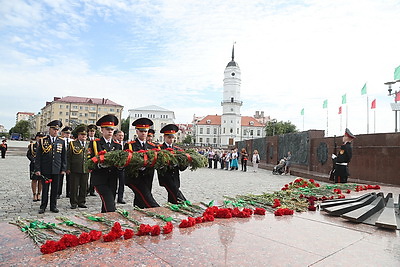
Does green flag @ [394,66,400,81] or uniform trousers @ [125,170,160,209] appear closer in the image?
uniform trousers @ [125,170,160,209]

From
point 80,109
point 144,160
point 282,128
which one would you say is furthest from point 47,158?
point 80,109

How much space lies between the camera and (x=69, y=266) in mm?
1861

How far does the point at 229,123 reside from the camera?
89438 mm

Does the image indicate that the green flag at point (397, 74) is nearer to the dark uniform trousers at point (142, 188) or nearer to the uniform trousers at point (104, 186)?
the dark uniform trousers at point (142, 188)

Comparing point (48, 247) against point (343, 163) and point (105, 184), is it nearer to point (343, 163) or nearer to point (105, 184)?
point (105, 184)

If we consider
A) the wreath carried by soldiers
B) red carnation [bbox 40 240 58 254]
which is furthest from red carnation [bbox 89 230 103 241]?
the wreath carried by soldiers

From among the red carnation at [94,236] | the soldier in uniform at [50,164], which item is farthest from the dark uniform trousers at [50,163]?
the red carnation at [94,236]

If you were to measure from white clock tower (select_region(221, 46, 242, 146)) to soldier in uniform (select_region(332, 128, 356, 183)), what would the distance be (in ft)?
265

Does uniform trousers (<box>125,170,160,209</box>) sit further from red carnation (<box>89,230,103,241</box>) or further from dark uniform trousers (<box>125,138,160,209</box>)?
red carnation (<box>89,230,103,241</box>)

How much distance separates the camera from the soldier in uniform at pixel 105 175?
4223 mm

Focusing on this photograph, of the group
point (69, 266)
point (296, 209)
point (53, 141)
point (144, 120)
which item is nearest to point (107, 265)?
point (69, 266)

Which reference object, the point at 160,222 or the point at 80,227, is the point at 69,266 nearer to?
the point at 80,227

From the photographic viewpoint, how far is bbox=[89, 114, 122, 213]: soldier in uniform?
4223mm

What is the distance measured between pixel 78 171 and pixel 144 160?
3523 millimetres
